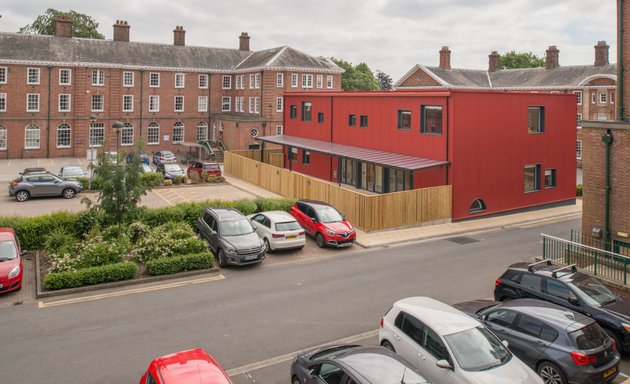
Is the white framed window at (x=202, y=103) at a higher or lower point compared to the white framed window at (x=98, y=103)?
higher

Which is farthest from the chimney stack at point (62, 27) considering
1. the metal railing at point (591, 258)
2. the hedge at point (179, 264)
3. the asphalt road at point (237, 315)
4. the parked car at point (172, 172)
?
the metal railing at point (591, 258)

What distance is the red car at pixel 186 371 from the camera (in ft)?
25.7

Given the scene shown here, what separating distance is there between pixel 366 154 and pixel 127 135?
34.3m

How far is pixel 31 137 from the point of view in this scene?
50.8m

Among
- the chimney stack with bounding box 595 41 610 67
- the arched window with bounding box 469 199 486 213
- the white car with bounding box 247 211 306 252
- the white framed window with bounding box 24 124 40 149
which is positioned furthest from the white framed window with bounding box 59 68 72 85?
the chimney stack with bounding box 595 41 610 67

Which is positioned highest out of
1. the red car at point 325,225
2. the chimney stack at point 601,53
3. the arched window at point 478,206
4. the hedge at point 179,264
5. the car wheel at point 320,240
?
the chimney stack at point 601,53

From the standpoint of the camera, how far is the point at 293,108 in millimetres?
43281

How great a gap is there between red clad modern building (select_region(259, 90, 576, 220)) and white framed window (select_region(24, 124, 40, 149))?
1260 inches

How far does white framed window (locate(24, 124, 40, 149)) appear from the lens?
166ft

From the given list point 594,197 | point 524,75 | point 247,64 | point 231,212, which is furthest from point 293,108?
point 524,75

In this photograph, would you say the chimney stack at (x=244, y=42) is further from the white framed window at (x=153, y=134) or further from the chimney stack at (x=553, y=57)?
the chimney stack at (x=553, y=57)

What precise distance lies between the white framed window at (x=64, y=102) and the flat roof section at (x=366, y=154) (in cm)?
2370

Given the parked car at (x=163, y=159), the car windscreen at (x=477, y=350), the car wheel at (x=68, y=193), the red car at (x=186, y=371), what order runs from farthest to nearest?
the parked car at (x=163, y=159) → the car wheel at (x=68, y=193) → the car windscreen at (x=477, y=350) → the red car at (x=186, y=371)

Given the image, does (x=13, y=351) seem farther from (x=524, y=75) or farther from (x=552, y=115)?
(x=524, y=75)
